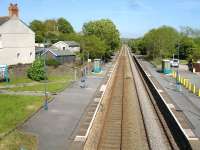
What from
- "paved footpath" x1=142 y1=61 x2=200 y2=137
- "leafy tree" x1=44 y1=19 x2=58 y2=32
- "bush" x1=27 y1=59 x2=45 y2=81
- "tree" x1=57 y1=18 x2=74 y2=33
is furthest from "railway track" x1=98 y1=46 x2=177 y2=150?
"tree" x1=57 y1=18 x2=74 y2=33

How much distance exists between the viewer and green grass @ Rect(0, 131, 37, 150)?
67.5ft

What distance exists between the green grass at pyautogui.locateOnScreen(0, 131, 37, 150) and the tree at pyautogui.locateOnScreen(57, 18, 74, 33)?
129 metres

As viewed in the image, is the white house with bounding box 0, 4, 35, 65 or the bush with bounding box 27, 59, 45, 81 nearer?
the bush with bounding box 27, 59, 45, 81

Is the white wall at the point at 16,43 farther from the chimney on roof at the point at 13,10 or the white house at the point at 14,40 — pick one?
the chimney on roof at the point at 13,10

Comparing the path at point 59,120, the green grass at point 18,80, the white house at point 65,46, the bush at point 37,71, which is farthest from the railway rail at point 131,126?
the white house at point 65,46

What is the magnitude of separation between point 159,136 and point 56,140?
691 cm

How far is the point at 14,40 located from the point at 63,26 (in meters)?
95.0

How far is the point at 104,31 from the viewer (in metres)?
97.6

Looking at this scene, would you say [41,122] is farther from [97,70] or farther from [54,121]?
[97,70]

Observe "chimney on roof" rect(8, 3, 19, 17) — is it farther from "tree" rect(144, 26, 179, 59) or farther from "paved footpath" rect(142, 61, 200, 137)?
"tree" rect(144, 26, 179, 59)

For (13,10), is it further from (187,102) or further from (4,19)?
(187,102)

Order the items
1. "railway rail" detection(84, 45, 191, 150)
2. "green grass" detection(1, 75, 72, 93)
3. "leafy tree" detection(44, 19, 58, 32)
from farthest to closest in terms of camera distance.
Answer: "leafy tree" detection(44, 19, 58, 32) → "green grass" detection(1, 75, 72, 93) → "railway rail" detection(84, 45, 191, 150)

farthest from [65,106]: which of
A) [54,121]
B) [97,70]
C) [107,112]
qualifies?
[97,70]

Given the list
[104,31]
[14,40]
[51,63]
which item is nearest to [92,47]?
[51,63]
